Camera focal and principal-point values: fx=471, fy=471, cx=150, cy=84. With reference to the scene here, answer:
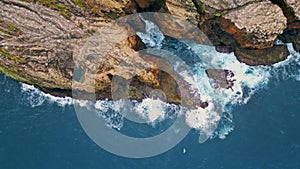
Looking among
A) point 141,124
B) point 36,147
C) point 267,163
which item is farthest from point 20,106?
point 267,163

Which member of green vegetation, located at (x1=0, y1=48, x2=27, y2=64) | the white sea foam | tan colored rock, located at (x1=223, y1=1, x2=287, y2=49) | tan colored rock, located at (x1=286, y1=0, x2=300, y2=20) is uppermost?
tan colored rock, located at (x1=286, y1=0, x2=300, y2=20)

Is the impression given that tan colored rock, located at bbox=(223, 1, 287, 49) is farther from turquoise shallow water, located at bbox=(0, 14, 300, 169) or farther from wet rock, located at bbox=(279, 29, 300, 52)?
turquoise shallow water, located at bbox=(0, 14, 300, 169)

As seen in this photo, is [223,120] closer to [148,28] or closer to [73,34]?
[148,28]

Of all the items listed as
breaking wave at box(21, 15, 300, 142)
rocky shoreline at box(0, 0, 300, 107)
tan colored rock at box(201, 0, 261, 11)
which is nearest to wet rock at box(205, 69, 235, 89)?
breaking wave at box(21, 15, 300, 142)

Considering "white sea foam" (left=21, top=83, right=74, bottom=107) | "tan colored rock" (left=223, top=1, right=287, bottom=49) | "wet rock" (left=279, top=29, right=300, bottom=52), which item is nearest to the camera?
"tan colored rock" (left=223, top=1, right=287, bottom=49)

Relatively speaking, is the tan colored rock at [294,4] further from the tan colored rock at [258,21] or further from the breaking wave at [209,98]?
the breaking wave at [209,98]

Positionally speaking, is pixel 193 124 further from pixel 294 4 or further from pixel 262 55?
pixel 294 4

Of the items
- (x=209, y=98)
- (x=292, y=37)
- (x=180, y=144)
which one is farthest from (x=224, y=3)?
(x=180, y=144)
